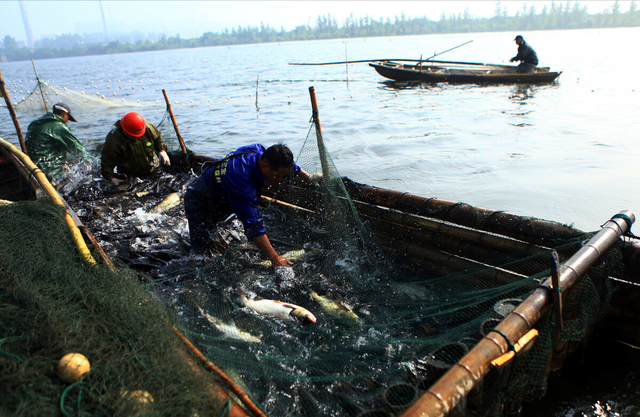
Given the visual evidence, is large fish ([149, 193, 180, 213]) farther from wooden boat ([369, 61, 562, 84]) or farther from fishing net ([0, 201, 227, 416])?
wooden boat ([369, 61, 562, 84])

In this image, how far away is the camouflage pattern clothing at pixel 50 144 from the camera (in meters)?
8.09

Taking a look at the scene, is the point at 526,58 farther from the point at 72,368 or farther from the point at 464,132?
the point at 72,368

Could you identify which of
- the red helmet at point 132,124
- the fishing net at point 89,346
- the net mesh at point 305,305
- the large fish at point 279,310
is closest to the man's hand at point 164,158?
the red helmet at point 132,124

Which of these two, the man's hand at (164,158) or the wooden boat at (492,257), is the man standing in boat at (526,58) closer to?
the man's hand at (164,158)

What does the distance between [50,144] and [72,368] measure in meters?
7.92

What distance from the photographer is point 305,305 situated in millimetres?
4133

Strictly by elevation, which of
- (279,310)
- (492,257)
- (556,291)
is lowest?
(279,310)

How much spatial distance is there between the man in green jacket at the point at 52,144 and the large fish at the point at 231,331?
676cm

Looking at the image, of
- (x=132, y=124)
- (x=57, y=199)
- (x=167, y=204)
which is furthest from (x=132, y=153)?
(x=57, y=199)

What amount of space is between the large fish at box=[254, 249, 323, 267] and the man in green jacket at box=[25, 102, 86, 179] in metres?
6.18

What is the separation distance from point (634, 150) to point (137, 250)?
13965 mm

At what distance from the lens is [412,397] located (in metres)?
2.71

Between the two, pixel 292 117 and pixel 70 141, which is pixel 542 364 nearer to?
pixel 70 141

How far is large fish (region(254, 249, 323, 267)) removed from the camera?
192 inches
